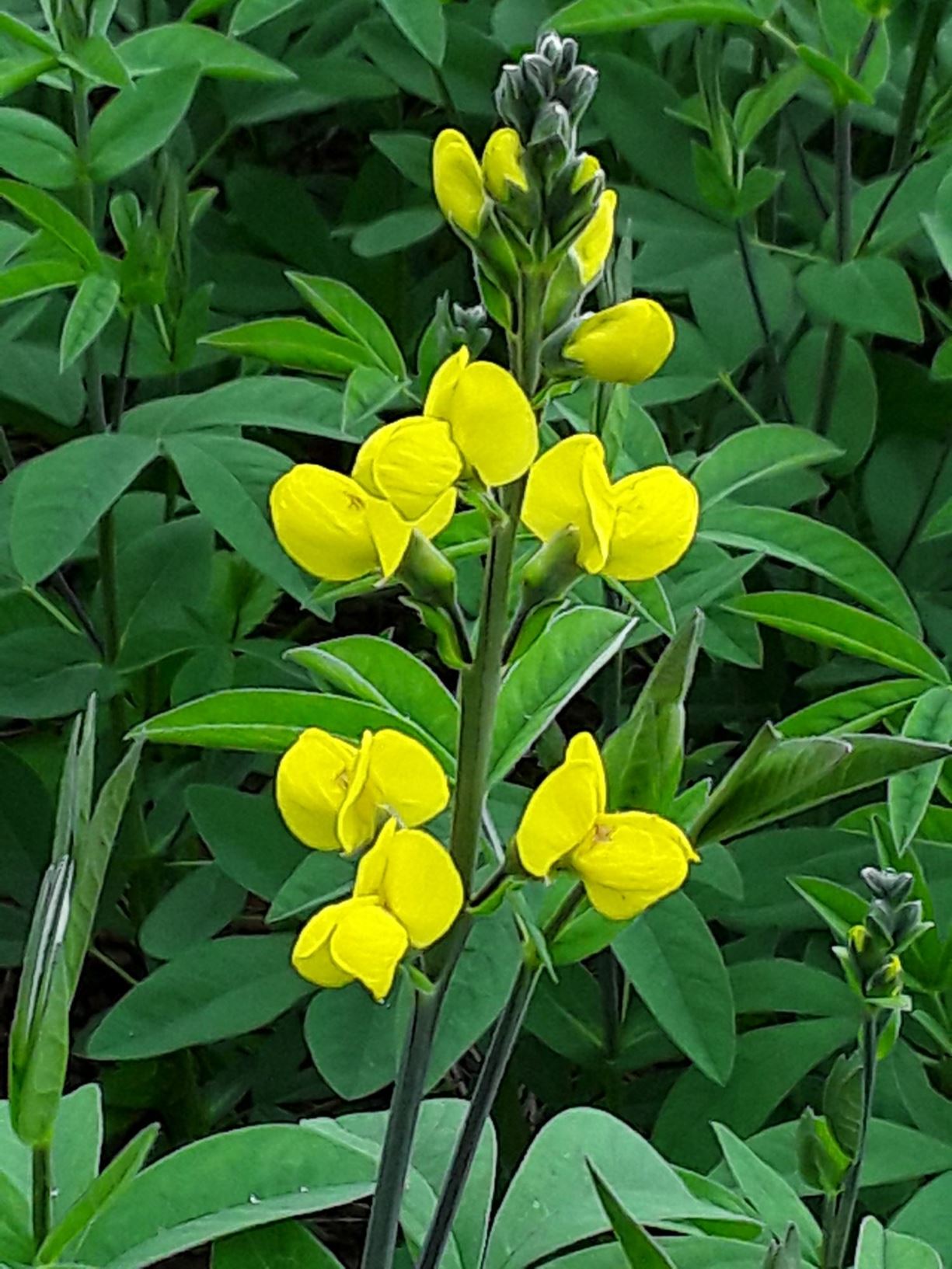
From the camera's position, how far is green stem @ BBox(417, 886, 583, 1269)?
644mm

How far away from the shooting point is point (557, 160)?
576 mm

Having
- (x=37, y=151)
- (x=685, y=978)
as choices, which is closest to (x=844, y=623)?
(x=685, y=978)

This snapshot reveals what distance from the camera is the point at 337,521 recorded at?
576mm

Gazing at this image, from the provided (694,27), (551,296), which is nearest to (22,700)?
(551,296)

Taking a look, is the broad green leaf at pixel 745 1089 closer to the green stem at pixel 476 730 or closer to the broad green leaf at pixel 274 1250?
the broad green leaf at pixel 274 1250

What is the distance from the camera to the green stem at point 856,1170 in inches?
31.8

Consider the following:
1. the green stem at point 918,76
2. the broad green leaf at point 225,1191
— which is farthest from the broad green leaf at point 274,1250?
the green stem at point 918,76

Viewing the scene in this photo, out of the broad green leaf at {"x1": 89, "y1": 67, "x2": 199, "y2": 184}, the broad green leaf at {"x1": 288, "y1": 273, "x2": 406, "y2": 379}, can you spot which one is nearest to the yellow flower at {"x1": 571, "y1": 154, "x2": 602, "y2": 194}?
the broad green leaf at {"x1": 288, "y1": 273, "x2": 406, "y2": 379}

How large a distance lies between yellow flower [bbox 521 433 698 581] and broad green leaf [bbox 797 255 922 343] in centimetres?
75

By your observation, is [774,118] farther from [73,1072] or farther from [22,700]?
[73,1072]

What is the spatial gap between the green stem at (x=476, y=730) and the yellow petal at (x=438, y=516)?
0.06ft

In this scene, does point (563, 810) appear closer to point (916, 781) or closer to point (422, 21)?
point (916, 781)

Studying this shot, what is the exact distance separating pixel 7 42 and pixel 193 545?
0.43 meters

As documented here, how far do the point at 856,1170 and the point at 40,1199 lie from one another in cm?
40
